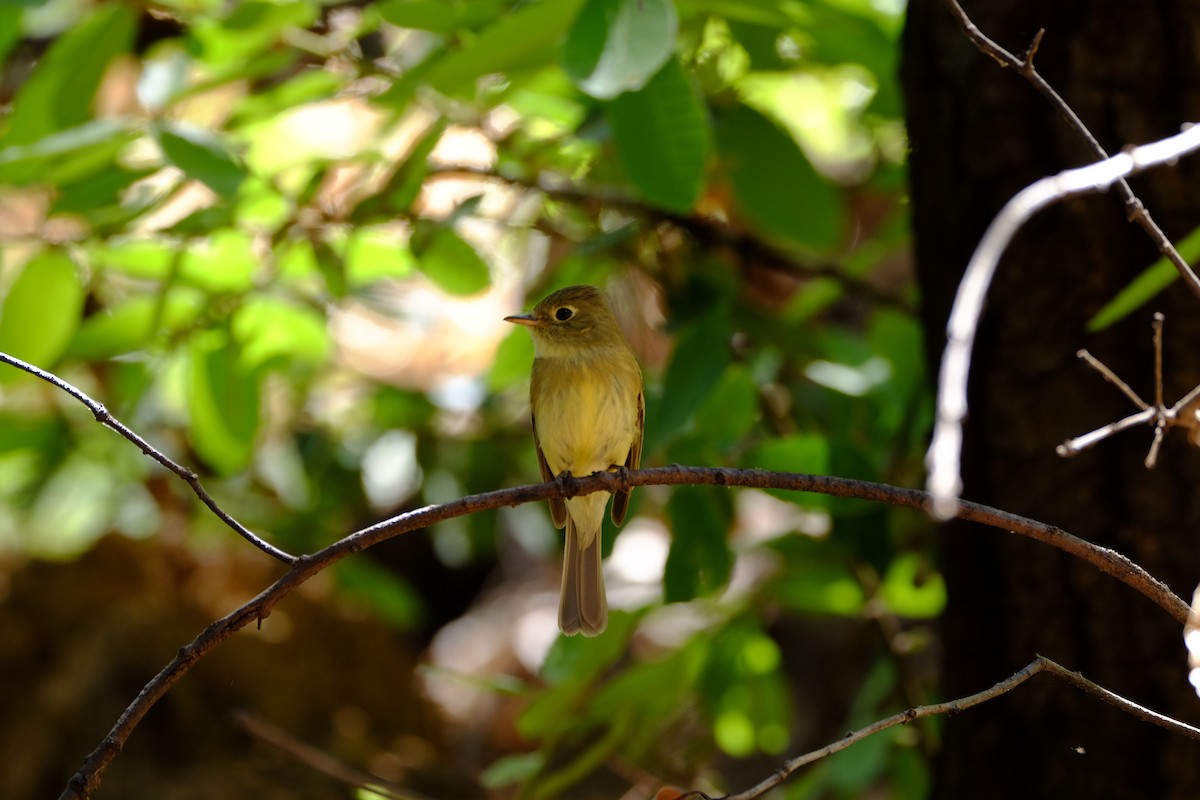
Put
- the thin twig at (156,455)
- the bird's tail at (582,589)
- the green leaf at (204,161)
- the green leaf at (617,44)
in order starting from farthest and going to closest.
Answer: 1. the bird's tail at (582,589)
2. the green leaf at (204,161)
3. the green leaf at (617,44)
4. the thin twig at (156,455)

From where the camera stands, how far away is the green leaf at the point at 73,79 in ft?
11.6

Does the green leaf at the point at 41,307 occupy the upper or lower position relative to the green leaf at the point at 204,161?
lower

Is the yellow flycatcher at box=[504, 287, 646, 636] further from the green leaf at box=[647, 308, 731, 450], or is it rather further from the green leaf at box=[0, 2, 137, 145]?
the green leaf at box=[0, 2, 137, 145]

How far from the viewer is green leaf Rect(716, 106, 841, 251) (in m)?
3.64

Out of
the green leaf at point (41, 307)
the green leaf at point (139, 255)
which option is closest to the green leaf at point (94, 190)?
the green leaf at point (41, 307)

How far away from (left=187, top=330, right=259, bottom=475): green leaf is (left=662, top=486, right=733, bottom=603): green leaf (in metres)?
1.35

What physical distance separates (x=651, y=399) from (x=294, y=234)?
122 centimetres

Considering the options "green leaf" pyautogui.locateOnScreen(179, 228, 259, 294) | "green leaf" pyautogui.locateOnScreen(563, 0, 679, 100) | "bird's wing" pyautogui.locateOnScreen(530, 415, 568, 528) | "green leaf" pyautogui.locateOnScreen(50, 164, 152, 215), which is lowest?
"bird's wing" pyautogui.locateOnScreen(530, 415, 568, 528)

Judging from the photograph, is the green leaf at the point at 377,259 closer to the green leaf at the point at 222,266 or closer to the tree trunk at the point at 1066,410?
the green leaf at the point at 222,266

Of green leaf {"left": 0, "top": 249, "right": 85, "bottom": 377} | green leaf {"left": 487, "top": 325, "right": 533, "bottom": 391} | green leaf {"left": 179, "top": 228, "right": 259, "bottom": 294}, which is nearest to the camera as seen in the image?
green leaf {"left": 0, "top": 249, "right": 85, "bottom": 377}

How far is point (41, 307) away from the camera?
3.50 metres

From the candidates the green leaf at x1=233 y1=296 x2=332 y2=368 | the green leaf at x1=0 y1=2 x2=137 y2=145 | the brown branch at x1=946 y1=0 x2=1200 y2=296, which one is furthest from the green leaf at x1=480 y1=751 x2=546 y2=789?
the brown branch at x1=946 y1=0 x2=1200 y2=296

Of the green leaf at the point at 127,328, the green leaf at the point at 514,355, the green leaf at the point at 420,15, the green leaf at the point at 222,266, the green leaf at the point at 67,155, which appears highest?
the green leaf at the point at 420,15

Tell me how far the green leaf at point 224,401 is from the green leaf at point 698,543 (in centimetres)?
135
